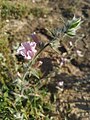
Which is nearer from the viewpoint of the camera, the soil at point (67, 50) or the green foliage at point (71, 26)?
the green foliage at point (71, 26)

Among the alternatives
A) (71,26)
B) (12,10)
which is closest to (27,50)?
(71,26)

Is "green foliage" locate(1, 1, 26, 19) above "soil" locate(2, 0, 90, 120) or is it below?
above

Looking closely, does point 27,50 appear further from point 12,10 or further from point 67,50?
point 12,10

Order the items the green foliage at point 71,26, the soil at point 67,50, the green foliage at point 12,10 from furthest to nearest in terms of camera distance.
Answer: the green foliage at point 12,10
the soil at point 67,50
the green foliage at point 71,26

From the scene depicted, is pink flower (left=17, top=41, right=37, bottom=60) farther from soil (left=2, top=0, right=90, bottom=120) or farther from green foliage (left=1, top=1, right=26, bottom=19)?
green foliage (left=1, top=1, right=26, bottom=19)

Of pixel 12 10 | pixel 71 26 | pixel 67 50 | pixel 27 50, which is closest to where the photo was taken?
pixel 71 26

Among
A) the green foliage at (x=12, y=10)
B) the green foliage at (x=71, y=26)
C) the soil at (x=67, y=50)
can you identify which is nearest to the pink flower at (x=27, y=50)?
the green foliage at (x=71, y=26)

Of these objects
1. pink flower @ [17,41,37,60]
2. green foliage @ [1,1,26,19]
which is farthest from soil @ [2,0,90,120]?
pink flower @ [17,41,37,60]

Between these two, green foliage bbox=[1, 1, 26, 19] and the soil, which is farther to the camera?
green foliage bbox=[1, 1, 26, 19]

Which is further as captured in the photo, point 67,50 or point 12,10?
point 12,10

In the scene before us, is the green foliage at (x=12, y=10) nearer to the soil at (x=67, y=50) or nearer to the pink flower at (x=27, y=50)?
the soil at (x=67, y=50)

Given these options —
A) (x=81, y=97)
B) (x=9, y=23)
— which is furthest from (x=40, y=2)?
(x=81, y=97)
